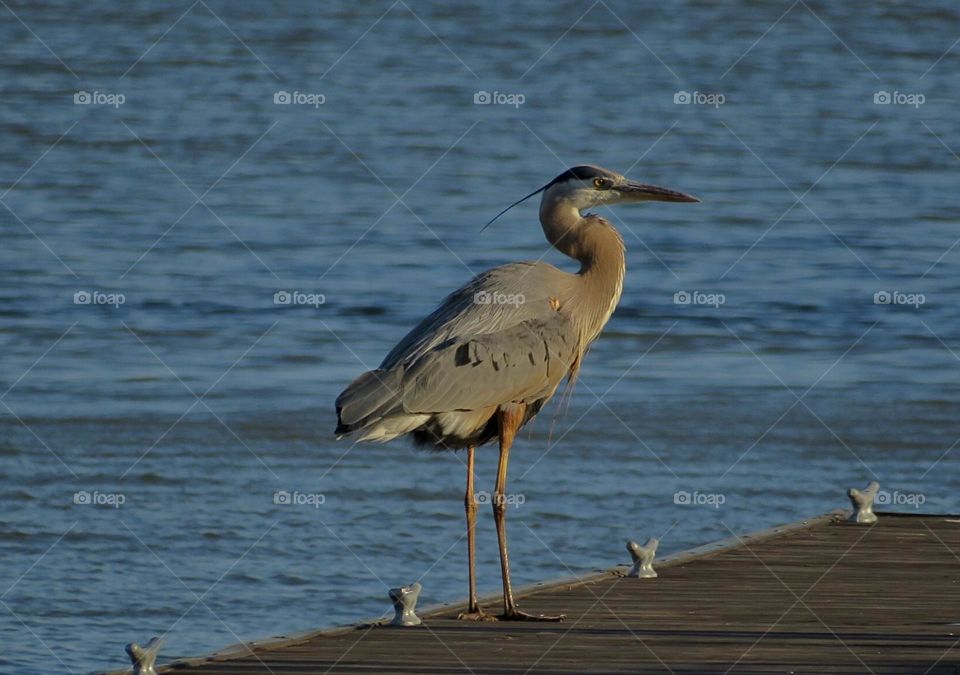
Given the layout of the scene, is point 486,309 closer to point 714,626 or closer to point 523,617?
point 523,617

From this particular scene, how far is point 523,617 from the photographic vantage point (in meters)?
7.49

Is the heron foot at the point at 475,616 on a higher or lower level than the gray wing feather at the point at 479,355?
lower

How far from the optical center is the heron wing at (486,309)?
25.7 feet

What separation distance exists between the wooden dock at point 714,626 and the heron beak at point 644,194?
1687mm

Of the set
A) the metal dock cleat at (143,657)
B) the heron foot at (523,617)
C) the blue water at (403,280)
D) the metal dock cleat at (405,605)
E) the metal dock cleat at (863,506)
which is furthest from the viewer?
the blue water at (403,280)

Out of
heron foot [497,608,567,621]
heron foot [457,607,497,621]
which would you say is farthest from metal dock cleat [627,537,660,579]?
heron foot [457,607,497,621]

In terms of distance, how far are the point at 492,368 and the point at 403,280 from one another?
12.7m

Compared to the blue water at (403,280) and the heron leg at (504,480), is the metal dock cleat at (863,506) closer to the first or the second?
the blue water at (403,280)

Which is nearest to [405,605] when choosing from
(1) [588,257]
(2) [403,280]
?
(1) [588,257]

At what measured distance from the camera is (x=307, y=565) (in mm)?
10156

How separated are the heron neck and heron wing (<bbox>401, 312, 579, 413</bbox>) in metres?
0.16

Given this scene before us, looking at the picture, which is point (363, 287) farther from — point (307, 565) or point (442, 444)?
point (442, 444)

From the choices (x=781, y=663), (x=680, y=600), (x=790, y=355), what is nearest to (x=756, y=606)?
(x=680, y=600)

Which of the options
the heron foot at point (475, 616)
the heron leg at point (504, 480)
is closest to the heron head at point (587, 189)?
the heron leg at point (504, 480)
